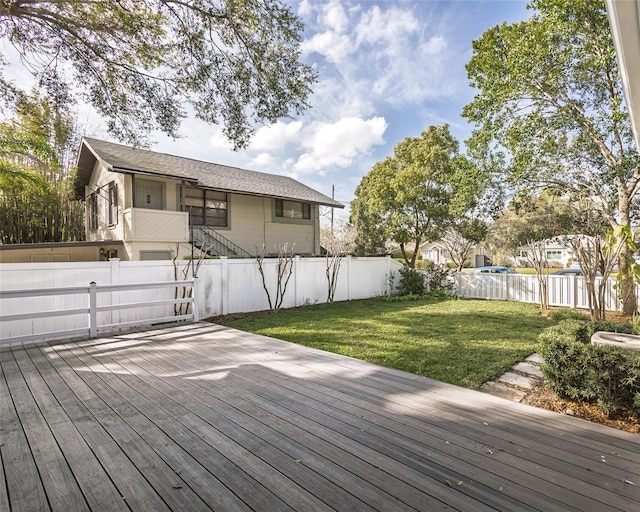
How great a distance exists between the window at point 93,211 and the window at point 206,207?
4.09 m

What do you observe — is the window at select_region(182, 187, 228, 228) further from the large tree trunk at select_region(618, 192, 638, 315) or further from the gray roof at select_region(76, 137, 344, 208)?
the large tree trunk at select_region(618, 192, 638, 315)

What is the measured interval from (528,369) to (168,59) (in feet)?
24.9

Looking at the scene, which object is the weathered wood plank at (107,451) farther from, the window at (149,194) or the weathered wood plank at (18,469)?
the window at (149,194)

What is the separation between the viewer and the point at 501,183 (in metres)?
A: 9.23

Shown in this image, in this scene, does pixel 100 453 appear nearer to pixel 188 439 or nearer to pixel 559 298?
pixel 188 439

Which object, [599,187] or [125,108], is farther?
[599,187]

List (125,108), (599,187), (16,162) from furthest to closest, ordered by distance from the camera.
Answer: (16,162)
(599,187)
(125,108)

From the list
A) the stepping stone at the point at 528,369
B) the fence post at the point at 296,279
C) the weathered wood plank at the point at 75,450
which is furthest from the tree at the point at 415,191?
the weathered wood plank at the point at 75,450

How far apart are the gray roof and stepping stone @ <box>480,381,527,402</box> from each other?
9.96m

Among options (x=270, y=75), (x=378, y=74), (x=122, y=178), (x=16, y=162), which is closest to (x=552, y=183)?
(x=378, y=74)

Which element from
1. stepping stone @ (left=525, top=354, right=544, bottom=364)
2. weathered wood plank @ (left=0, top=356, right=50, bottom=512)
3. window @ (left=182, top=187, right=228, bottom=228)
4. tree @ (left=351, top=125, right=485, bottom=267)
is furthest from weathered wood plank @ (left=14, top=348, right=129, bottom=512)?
tree @ (left=351, top=125, right=485, bottom=267)

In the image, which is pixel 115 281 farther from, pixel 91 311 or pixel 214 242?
pixel 214 242

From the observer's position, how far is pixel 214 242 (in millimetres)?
12219

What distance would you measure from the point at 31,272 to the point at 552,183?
11748 millimetres
